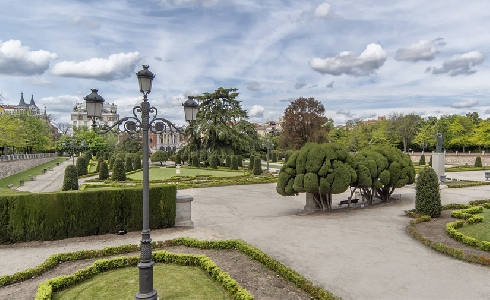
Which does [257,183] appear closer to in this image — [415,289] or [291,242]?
[291,242]

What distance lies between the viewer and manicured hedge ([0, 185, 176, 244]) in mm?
9875

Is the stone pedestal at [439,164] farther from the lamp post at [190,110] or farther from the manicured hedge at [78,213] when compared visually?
the lamp post at [190,110]

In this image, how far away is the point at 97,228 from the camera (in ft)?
35.0

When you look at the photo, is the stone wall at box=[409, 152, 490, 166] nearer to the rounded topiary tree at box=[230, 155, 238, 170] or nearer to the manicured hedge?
the rounded topiary tree at box=[230, 155, 238, 170]

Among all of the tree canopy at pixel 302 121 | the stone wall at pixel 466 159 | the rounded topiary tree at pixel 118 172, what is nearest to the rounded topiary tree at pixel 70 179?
the rounded topiary tree at pixel 118 172

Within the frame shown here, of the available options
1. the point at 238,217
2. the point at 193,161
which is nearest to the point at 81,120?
the point at 193,161

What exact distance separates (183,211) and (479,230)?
1015 cm

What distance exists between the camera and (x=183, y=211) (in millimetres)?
11922

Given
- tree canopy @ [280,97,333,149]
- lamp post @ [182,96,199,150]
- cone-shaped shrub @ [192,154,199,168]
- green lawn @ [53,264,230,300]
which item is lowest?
green lawn @ [53,264,230,300]

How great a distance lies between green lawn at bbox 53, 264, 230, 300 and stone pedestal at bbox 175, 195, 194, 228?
13.9 ft

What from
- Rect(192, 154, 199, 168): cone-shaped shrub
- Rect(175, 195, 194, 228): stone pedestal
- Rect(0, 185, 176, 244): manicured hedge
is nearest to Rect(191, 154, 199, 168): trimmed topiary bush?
Rect(192, 154, 199, 168): cone-shaped shrub

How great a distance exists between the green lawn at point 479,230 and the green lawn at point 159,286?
28.1ft

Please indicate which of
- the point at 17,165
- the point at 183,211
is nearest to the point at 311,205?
the point at 183,211

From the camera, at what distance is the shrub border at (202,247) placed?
632 centimetres
